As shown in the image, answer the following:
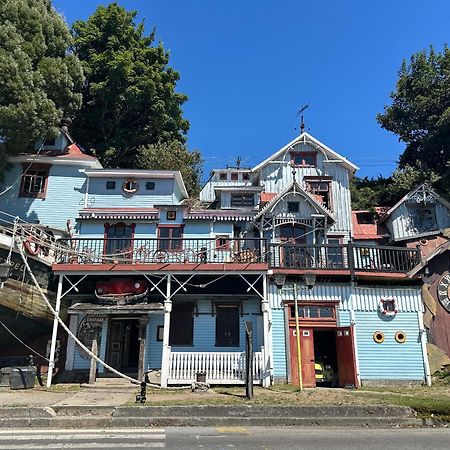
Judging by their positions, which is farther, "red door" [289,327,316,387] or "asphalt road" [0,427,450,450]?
"red door" [289,327,316,387]

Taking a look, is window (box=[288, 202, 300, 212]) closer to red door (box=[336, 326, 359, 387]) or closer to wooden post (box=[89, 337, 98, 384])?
red door (box=[336, 326, 359, 387])

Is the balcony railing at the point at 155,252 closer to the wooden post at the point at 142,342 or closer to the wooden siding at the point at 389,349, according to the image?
the wooden post at the point at 142,342

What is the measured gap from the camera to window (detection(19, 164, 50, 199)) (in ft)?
73.8

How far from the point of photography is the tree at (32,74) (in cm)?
2072

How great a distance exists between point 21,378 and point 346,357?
11582mm

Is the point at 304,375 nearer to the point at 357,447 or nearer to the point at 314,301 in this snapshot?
the point at 314,301

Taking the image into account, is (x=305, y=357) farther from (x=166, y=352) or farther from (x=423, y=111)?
(x=423, y=111)

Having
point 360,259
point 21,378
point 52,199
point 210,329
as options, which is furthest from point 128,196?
point 360,259

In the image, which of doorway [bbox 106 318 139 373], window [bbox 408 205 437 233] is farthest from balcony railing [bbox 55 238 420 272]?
window [bbox 408 205 437 233]

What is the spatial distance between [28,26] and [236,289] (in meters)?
18.7

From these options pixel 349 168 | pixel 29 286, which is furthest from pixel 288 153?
pixel 29 286

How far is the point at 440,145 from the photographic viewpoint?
35.2 m

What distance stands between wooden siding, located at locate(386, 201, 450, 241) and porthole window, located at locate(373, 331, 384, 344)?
38.4 ft

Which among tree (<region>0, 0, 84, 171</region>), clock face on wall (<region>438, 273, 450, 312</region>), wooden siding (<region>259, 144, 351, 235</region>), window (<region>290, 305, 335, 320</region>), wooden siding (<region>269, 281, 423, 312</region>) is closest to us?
window (<region>290, 305, 335, 320</region>)
